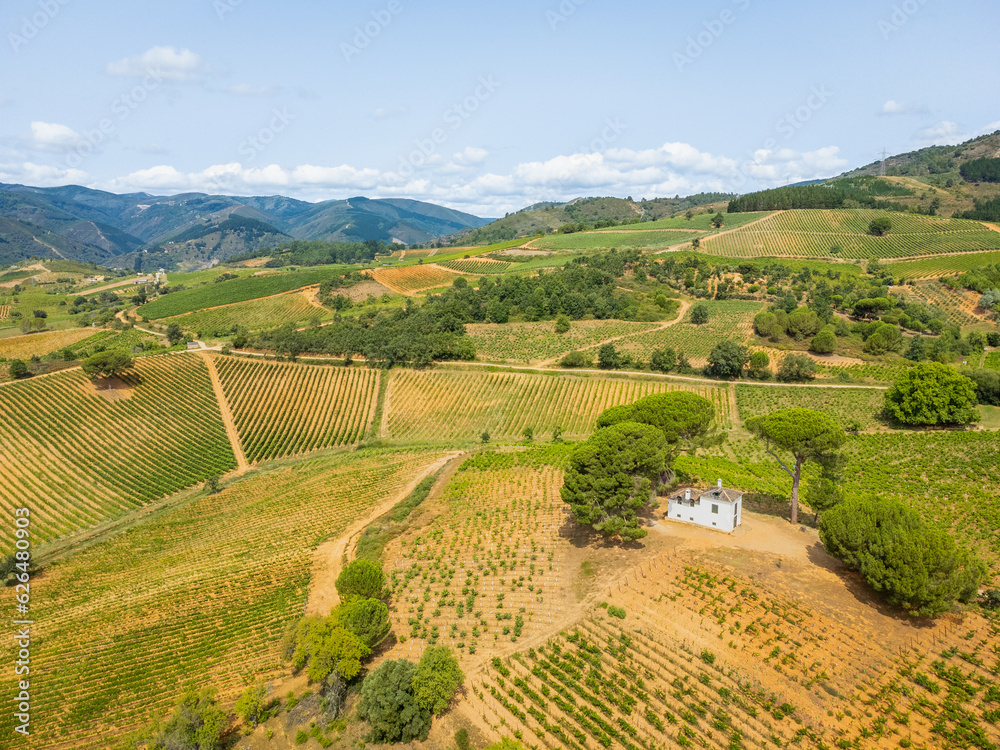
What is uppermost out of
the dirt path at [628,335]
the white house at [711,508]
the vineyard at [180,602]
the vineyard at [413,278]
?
the vineyard at [413,278]

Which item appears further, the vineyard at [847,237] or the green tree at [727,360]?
the vineyard at [847,237]

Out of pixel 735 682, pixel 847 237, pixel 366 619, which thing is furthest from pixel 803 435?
pixel 847 237

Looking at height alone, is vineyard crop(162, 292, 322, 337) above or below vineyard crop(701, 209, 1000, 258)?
below

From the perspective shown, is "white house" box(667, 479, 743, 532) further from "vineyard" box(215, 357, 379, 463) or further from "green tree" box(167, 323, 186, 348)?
"green tree" box(167, 323, 186, 348)

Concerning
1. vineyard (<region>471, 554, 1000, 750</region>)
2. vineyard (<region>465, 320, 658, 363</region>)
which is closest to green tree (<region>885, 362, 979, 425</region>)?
vineyard (<region>471, 554, 1000, 750</region>)

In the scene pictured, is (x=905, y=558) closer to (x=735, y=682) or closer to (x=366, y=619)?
(x=735, y=682)

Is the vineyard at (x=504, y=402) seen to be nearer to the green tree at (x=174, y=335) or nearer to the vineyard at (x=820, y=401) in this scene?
the vineyard at (x=820, y=401)

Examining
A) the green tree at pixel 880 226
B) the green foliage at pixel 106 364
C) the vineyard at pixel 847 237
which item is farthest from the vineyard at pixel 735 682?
the green tree at pixel 880 226
